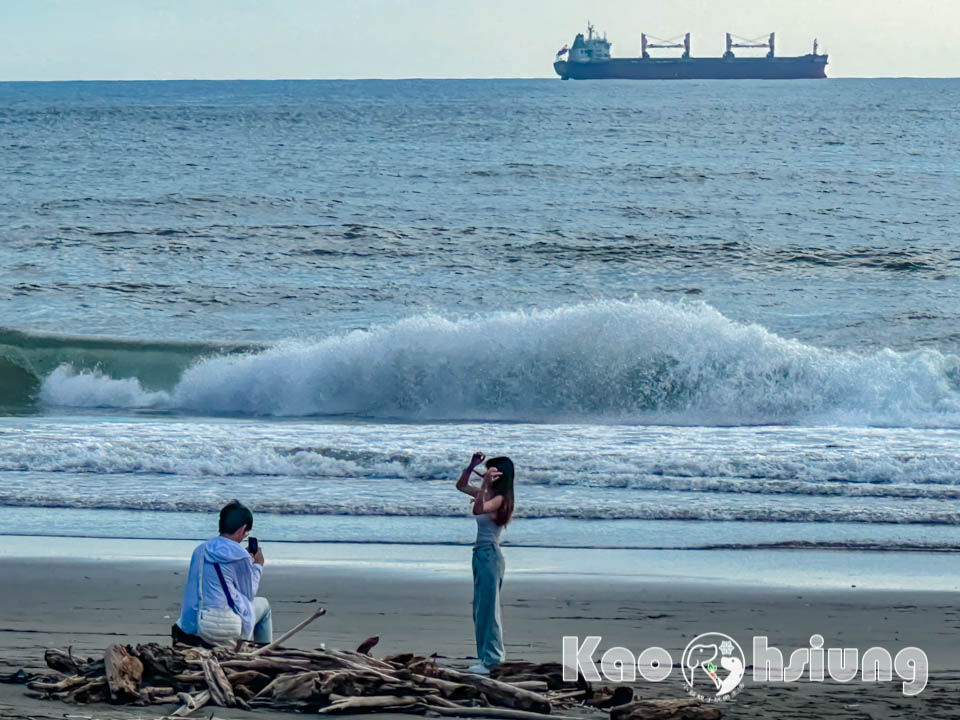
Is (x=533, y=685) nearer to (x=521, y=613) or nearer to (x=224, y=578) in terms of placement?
(x=224, y=578)

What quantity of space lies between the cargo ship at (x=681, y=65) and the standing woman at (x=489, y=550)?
138 m

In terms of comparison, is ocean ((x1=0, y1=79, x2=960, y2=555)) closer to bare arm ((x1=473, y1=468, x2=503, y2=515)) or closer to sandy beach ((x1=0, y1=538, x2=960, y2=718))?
sandy beach ((x1=0, y1=538, x2=960, y2=718))

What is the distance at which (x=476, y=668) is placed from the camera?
5816mm

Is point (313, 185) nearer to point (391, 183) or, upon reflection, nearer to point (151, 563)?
point (391, 183)

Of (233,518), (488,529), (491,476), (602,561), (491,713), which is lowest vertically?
(602,561)

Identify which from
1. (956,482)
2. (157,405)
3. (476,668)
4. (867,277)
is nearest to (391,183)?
(867,277)

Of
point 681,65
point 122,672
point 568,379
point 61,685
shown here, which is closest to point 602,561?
point 122,672

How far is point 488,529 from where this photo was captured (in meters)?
5.98

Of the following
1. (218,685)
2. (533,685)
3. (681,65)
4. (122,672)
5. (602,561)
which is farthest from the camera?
(681,65)

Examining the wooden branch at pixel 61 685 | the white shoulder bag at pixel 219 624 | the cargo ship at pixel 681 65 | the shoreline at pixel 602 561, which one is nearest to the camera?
the wooden branch at pixel 61 685

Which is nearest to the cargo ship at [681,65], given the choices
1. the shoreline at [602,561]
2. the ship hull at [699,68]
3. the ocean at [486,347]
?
the ship hull at [699,68]

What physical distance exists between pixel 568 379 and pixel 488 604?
33.0 feet

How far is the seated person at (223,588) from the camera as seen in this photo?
5613 mm

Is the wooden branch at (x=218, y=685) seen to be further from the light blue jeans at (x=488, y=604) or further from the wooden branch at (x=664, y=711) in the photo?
the wooden branch at (x=664, y=711)
